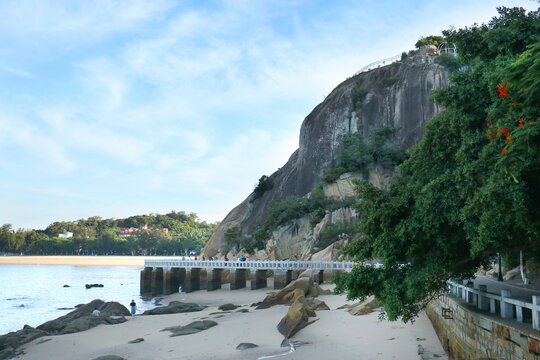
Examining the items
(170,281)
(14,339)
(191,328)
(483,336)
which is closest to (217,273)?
(170,281)

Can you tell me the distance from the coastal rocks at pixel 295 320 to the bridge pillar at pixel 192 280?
22.8 metres

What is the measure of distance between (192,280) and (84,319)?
60.6ft

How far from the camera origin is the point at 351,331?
1577 centimetres

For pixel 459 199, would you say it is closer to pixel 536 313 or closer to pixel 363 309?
pixel 536 313

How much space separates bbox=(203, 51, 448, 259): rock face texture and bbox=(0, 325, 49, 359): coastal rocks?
31972mm

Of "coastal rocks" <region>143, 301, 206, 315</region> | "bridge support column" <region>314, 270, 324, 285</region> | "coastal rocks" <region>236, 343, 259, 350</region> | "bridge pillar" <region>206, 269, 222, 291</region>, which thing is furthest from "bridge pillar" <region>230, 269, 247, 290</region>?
"coastal rocks" <region>236, 343, 259, 350</region>

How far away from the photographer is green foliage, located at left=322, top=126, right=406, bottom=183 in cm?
5012

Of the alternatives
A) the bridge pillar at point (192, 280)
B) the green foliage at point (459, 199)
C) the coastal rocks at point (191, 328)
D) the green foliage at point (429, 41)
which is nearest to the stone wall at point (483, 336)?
the green foliage at point (459, 199)

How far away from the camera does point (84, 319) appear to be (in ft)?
71.0

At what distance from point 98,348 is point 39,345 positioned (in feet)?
10.7

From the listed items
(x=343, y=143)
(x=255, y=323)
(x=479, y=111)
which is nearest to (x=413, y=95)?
(x=343, y=143)

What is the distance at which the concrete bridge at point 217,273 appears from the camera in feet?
112

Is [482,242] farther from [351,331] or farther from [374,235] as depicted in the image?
[351,331]

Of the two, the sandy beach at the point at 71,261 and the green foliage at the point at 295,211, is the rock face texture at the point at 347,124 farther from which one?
the sandy beach at the point at 71,261
